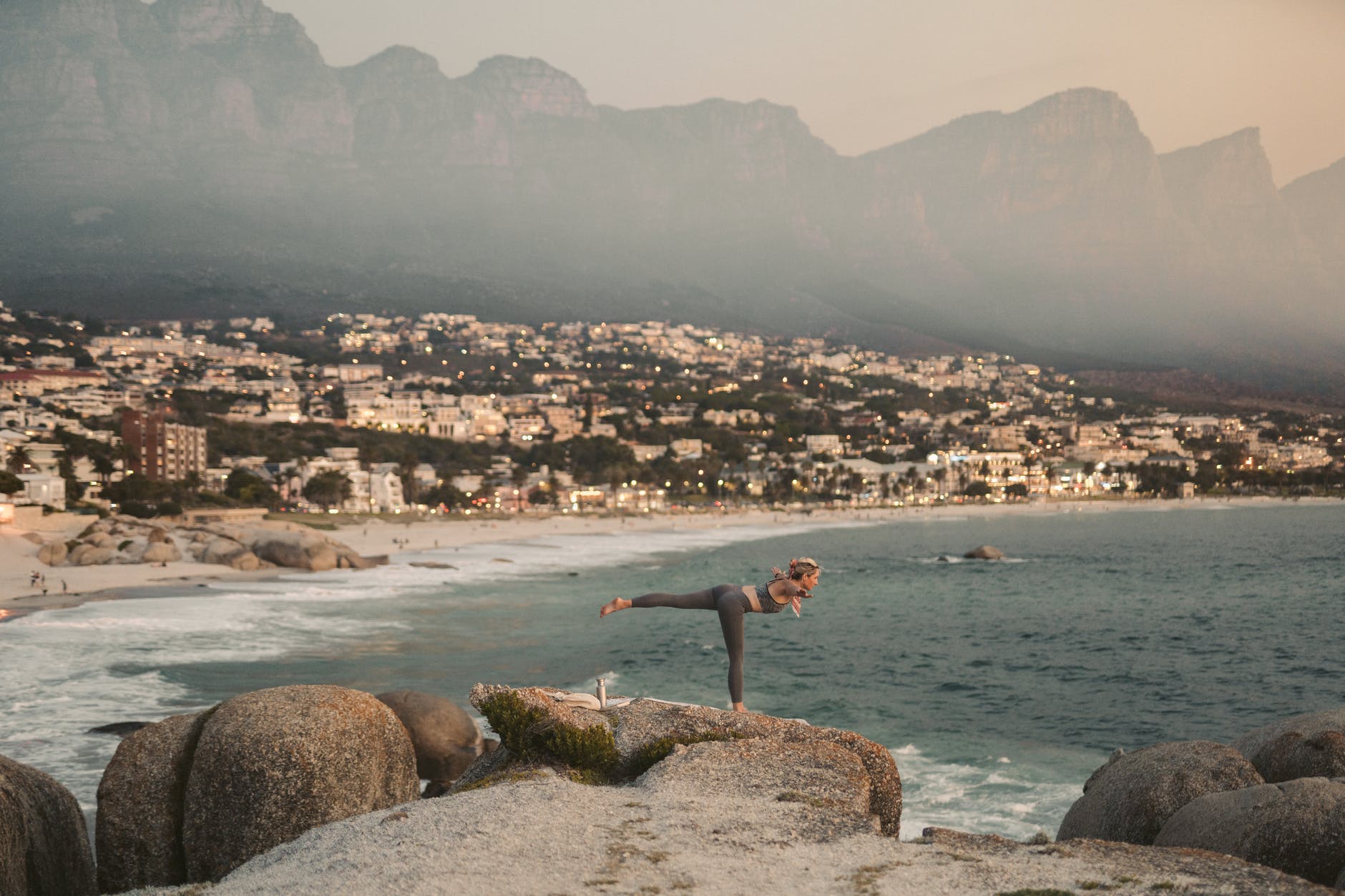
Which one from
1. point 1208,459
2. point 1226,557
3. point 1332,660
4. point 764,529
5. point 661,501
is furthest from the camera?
point 1208,459

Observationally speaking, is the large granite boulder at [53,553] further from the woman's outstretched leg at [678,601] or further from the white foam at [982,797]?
the woman's outstretched leg at [678,601]

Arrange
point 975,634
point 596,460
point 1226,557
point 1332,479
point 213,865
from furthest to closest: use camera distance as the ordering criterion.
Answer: point 1332,479 < point 596,460 < point 1226,557 < point 975,634 < point 213,865

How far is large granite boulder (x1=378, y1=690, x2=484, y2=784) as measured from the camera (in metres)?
15.6

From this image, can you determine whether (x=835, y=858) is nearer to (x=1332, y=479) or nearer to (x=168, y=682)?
(x=168, y=682)

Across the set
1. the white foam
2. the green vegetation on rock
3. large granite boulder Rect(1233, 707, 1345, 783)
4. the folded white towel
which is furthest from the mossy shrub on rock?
the white foam

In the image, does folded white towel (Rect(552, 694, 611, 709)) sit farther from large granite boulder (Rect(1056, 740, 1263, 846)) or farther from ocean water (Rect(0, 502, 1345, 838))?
ocean water (Rect(0, 502, 1345, 838))

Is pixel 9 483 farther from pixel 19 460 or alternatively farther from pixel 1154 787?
pixel 1154 787

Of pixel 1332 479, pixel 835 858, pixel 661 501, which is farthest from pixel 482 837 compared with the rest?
pixel 1332 479

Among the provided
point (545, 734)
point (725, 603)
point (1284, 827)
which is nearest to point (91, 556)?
point (545, 734)

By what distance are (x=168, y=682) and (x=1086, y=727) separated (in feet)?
62.2

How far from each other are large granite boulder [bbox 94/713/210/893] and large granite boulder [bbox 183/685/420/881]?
0.63ft

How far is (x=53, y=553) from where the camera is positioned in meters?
48.0

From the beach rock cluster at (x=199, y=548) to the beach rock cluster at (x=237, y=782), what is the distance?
43.0 metres

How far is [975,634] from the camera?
3594 cm
